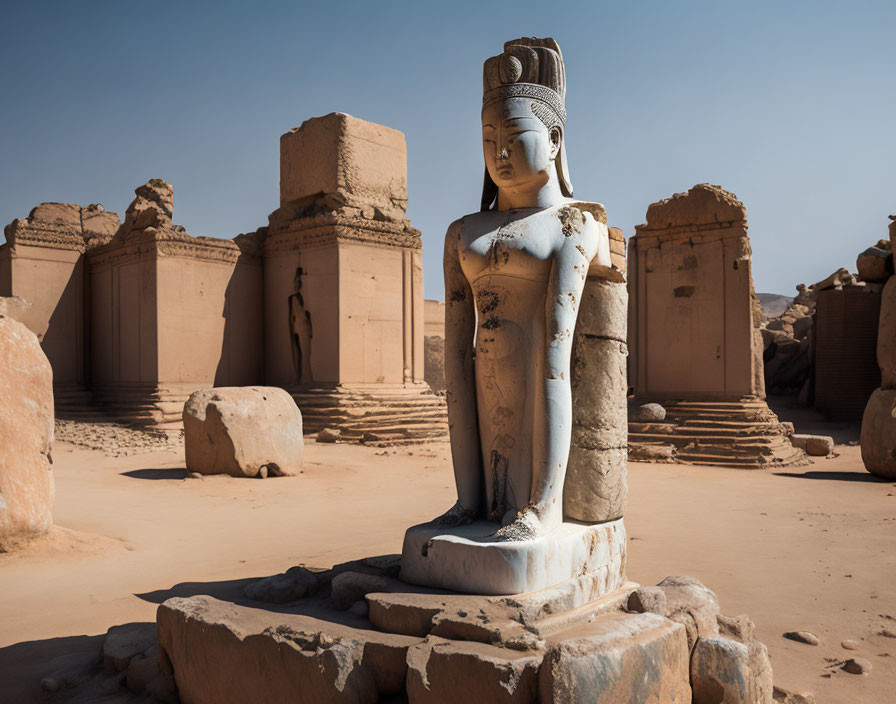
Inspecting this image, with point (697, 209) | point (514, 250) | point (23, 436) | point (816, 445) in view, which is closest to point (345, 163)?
point (697, 209)

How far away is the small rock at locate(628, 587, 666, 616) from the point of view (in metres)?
3.10

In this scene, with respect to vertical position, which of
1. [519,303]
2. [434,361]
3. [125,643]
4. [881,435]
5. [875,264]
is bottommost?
[125,643]

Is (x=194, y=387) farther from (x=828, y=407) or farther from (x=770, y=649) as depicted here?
(x=828, y=407)

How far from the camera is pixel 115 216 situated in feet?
54.2

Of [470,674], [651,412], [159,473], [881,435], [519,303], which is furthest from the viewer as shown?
[651,412]

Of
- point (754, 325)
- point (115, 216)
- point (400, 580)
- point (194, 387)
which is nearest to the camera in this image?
point (400, 580)

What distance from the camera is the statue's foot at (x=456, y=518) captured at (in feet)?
10.6

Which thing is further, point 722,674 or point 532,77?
point 532,77

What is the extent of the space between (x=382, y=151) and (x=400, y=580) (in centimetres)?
1223

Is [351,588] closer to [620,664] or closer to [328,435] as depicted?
[620,664]

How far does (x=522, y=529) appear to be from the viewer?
2.90 metres

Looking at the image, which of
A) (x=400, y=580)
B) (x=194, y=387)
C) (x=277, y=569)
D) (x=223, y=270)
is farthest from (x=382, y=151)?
(x=400, y=580)

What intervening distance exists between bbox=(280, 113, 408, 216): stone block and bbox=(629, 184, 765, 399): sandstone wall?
499cm

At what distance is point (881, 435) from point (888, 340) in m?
1.22
